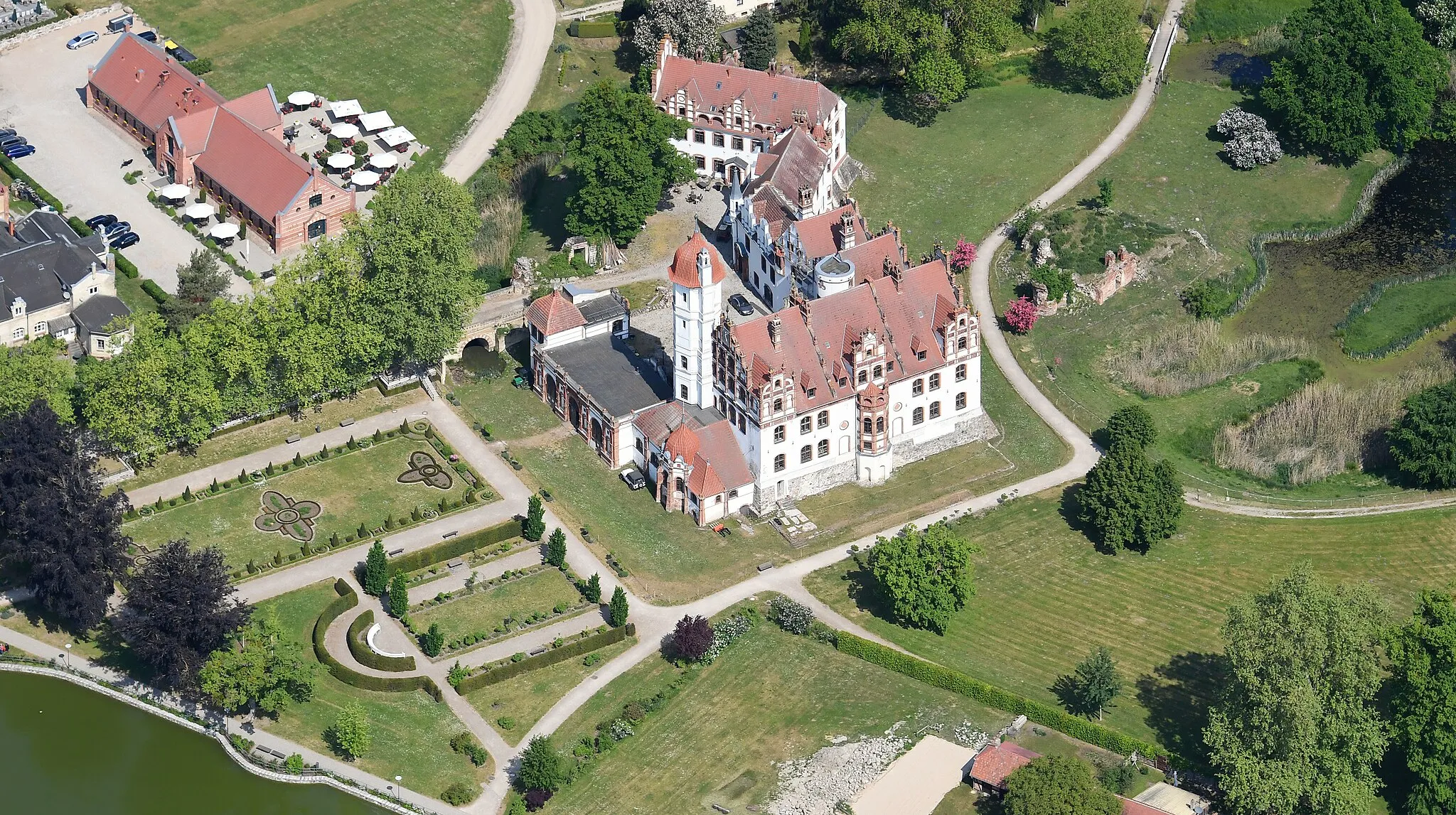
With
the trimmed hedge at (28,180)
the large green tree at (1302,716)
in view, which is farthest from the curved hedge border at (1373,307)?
the trimmed hedge at (28,180)

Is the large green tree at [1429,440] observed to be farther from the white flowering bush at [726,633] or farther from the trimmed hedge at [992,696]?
the white flowering bush at [726,633]

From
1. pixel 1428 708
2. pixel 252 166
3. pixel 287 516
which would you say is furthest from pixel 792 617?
pixel 252 166

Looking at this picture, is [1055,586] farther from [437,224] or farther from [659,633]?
[437,224]

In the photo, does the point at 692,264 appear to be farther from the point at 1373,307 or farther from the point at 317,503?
the point at 1373,307

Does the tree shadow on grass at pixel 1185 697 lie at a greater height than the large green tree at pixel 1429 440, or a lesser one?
lesser

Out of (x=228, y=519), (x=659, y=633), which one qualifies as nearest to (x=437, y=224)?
(x=228, y=519)

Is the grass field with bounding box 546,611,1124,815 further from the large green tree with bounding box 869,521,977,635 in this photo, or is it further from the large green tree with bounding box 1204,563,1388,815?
the large green tree with bounding box 1204,563,1388,815
